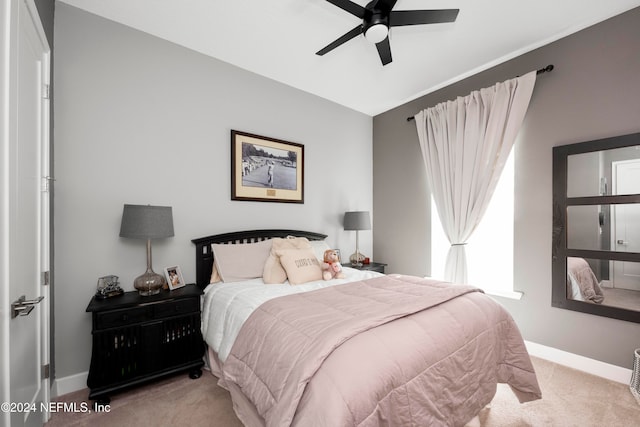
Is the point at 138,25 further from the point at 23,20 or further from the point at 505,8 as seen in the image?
the point at 505,8

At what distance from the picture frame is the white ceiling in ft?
2.71

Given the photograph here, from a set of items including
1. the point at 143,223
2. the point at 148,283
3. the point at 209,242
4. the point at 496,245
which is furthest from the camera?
the point at 496,245

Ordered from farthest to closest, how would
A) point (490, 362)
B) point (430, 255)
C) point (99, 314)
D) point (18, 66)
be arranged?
1. point (430, 255)
2. point (99, 314)
3. point (490, 362)
4. point (18, 66)

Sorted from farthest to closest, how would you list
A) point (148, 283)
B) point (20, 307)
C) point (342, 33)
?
point (342, 33), point (148, 283), point (20, 307)

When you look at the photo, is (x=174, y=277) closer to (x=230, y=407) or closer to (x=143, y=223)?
(x=143, y=223)

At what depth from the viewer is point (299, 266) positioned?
2.57m

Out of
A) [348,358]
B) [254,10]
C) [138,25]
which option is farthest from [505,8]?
[138,25]

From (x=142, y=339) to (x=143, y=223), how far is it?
87cm

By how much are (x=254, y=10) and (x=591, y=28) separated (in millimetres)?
2971

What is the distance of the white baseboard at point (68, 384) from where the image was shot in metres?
2.04

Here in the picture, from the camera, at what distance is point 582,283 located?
2457 mm

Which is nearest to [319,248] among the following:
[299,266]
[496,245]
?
[299,266]

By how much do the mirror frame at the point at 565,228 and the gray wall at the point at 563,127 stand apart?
0.06 m

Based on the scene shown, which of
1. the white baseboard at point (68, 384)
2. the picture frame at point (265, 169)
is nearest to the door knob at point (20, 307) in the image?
the white baseboard at point (68, 384)
